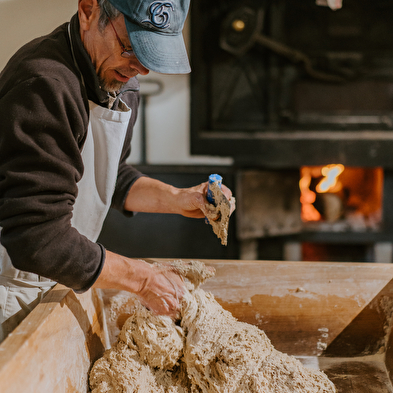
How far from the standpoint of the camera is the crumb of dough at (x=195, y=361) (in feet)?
3.34

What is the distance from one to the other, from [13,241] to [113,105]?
0.50m

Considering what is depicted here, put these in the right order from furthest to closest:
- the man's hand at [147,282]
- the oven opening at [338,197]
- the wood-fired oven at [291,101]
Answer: the oven opening at [338,197] < the wood-fired oven at [291,101] < the man's hand at [147,282]

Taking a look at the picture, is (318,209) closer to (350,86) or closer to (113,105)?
(350,86)

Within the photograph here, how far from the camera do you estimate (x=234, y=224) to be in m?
2.68

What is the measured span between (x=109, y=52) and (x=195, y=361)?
85 centimetres

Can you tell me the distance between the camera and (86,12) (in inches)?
36.7

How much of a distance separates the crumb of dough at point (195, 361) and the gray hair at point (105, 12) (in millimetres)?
769

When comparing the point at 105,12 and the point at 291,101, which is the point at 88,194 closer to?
the point at 105,12

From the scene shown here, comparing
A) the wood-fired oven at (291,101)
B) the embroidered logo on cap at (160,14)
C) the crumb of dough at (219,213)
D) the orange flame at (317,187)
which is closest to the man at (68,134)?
the embroidered logo on cap at (160,14)

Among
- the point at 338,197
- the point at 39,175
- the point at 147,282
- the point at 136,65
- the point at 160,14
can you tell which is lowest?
the point at 338,197

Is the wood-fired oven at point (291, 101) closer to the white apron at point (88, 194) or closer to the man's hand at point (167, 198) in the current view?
the man's hand at point (167, 198)

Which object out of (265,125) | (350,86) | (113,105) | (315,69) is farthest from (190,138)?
(113,105)

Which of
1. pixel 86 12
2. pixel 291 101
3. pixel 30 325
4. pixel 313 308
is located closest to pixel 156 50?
pixel 86 12

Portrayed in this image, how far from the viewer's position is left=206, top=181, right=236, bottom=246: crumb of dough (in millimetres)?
1138
